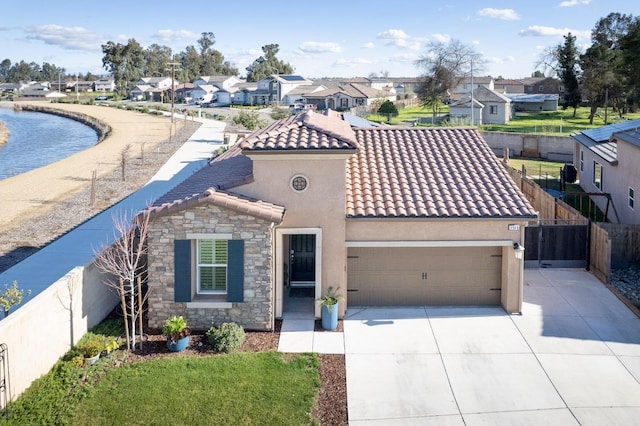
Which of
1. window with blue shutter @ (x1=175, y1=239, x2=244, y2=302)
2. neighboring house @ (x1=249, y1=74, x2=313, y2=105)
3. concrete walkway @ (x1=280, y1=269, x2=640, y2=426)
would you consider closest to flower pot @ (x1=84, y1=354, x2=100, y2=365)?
window with blue shutter @ (x1=175, y1=239, x2=244, y2=302)

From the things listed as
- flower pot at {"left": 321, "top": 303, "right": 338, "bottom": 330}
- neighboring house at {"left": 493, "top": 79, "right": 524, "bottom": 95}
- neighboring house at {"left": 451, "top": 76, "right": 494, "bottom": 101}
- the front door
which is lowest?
flower pot at {"left": 321, "top": 303, "right": 338, "bottom": 330}

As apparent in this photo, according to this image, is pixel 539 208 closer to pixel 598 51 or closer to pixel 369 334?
pixel 369 334

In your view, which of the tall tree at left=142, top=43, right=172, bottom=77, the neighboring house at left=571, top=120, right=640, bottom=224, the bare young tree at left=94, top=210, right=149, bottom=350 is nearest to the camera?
the bare young tree at left=94, top=210, right=149, bottom=350

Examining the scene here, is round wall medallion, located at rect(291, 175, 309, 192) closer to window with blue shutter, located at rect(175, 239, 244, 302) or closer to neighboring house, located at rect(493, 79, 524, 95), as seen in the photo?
window with blue shutter, located at rect(175, 239, 244, 302)

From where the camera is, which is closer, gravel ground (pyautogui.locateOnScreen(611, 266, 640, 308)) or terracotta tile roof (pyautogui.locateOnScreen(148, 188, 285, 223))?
terracotta tile roof (pyautogui.locateOnScreen(148, 188, 285, 223))

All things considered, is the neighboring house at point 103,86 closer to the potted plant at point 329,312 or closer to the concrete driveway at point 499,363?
the potted plant at point 329,312

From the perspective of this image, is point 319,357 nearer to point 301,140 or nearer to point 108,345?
point 108,345

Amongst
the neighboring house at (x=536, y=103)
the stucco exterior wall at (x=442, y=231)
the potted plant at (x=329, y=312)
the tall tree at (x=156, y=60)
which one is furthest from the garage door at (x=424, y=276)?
the tall tree at (x=156, y=60)
